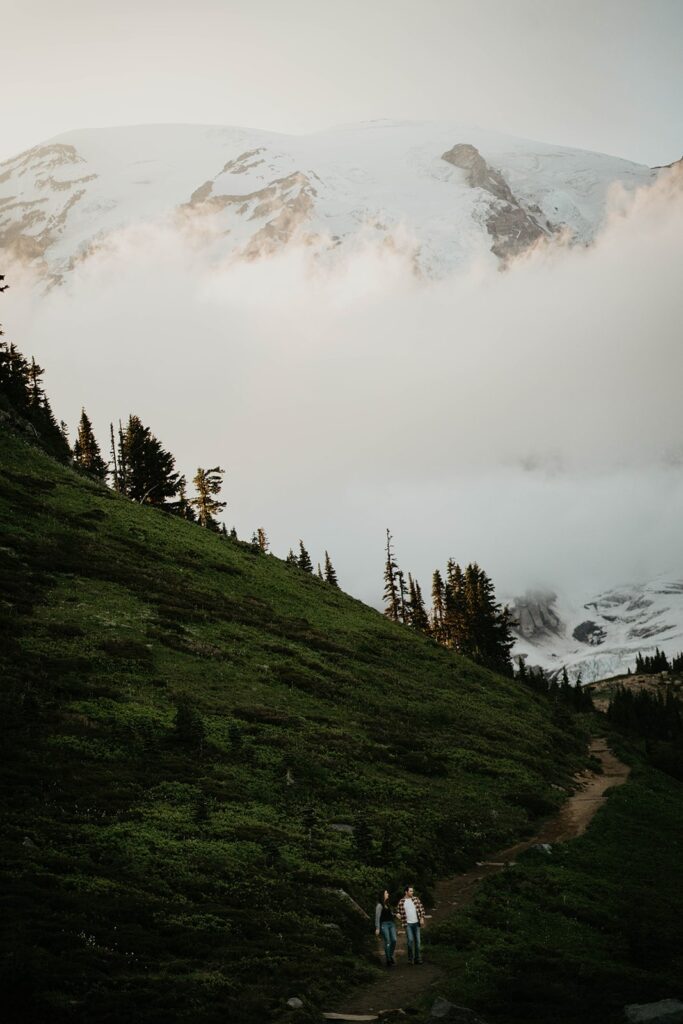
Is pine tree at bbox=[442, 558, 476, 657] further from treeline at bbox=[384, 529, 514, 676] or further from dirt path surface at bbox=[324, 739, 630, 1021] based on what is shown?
dirt path surface at bbox=[324, 739, 630, 1021]

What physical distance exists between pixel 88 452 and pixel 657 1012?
366 ft

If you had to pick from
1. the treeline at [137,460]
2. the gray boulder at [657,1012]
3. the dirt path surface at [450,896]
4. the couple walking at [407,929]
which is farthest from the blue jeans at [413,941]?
the treeline at [137,460]

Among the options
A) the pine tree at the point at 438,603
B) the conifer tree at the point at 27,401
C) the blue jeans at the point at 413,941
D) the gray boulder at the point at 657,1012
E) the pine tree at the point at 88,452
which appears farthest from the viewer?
the pine tree at the point at 438,603

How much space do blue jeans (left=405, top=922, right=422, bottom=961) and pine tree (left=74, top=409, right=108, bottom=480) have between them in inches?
3976

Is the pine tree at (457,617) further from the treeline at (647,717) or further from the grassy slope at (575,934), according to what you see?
the grassy slope at (575,934)

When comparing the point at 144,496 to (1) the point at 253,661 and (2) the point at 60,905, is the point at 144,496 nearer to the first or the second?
(1) the point at 253,661

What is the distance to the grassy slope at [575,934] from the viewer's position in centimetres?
1817

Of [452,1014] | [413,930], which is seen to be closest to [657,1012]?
[452,1014]

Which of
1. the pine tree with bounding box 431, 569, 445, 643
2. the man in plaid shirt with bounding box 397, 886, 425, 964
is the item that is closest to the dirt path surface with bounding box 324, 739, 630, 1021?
the man in plaid shirt with bounding box 397, 886, 425, 964

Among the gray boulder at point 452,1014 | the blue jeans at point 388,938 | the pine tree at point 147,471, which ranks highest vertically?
the pine tree at point 147,471

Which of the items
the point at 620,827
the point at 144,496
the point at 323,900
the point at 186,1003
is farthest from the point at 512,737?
the point at 144,496

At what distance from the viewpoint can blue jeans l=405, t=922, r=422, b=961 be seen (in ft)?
70.4

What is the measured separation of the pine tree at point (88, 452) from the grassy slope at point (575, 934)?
95.9 m

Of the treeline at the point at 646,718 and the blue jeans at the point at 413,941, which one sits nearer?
the blue jeans at the point at 413,941
